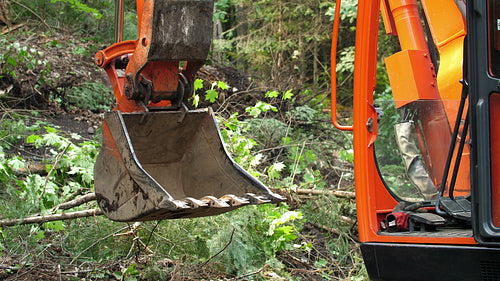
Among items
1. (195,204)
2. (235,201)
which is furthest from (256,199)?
(195,204)

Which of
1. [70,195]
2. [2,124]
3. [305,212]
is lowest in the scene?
[305,212]

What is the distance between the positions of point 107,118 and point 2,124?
3413 mm

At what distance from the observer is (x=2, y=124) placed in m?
6.19

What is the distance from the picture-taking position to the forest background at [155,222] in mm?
4238

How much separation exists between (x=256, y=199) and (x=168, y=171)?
98cm

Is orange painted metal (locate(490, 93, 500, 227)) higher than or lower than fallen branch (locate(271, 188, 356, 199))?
higher

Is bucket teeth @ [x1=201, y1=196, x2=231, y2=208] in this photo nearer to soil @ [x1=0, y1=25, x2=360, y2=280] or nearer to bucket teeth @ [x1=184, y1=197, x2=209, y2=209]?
bucket teeth @ [x1=184, y1=197, x2=209, y2=209]

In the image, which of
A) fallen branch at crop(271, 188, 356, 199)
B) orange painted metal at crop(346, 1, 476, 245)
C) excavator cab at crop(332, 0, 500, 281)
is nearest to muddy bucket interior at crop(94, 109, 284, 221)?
orange painted metal at crop(346, 1, 476, 245)

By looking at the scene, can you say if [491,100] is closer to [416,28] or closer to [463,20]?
[463,20]

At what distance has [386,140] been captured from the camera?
11.0 ft

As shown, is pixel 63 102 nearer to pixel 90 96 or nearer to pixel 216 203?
pixel 90 96

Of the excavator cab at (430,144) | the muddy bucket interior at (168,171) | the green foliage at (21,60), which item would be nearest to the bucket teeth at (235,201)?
the muddy bucket interior at (168,171)

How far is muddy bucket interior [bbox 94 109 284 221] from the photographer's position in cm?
291

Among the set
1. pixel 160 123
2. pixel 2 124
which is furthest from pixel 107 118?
pixel 2 124
